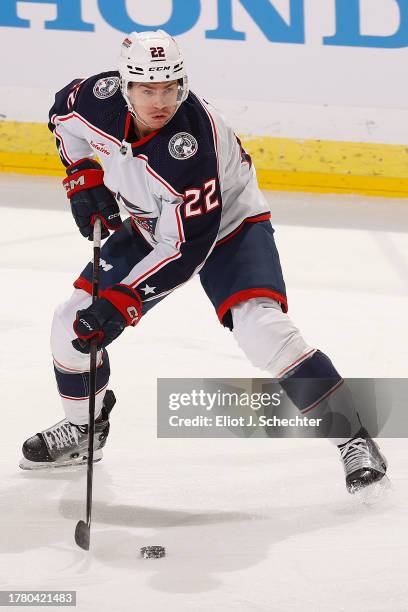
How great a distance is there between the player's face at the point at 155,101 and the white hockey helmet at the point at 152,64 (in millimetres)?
16

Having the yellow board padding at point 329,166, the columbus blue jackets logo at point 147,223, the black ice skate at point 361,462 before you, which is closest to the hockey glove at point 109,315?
the columbus blue jackets logo at point 147,223

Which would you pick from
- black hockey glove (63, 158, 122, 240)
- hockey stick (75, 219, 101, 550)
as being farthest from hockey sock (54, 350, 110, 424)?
black hockey glove (63, 158, 122, 240)

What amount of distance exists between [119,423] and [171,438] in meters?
0.20

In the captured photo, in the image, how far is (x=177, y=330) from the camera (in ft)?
14.3

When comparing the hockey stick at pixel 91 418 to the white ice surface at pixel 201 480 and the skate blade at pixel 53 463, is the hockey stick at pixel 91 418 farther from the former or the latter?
the skate blade at pixel 53 463

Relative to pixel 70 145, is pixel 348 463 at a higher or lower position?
lower

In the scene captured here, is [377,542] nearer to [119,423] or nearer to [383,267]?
[119,423]

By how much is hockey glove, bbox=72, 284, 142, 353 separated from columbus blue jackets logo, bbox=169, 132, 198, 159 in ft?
1.09

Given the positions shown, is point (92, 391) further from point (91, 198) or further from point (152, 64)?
point (152, 64)

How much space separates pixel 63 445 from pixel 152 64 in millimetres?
1092

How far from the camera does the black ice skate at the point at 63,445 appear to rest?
339cm

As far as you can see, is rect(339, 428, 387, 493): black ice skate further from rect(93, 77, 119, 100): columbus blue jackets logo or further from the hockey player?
rect(93, 77, 119, 100): columbus blue jackets logo

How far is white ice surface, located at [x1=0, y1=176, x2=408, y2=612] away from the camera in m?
2.69

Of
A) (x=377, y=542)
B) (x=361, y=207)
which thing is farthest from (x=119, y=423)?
(x=361, y=207)
